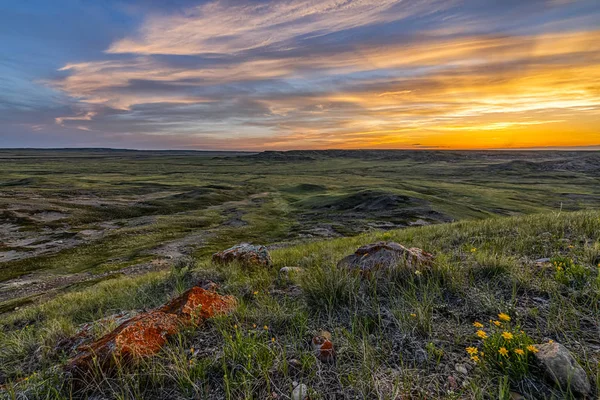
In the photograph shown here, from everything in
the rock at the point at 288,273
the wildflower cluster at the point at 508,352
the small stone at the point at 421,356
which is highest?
the wildflower cluster at the point at 508,352

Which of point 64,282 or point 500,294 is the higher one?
point 500,294

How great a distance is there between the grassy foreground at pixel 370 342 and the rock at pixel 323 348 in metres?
0.09

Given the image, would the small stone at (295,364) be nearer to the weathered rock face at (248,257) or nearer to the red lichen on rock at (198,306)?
the red lichen on rock at (198,306)

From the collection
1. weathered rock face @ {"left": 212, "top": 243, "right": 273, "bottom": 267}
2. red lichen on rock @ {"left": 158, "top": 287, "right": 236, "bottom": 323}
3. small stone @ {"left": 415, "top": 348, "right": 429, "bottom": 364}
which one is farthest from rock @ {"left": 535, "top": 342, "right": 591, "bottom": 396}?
weathered rock face @ {"left": 212, "top": 243, "right": 273, "bottom": 267}

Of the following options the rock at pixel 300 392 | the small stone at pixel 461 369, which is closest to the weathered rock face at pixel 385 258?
the small stone at pixel 461 369

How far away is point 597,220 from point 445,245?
140 inches

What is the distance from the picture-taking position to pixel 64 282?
2330 centimetres

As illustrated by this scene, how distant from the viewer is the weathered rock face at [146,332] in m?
3.44

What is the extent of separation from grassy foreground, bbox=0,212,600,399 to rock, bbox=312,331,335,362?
0.09 meters

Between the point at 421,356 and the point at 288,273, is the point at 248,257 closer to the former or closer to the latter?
the point at 288,273

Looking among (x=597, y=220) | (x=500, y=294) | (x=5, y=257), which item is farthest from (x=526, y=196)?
(x=5, y=257)

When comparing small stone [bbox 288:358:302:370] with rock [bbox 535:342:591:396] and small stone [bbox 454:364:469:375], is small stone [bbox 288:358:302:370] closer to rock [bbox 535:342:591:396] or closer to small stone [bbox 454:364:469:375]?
small stone [bbox 454:364:469:375]

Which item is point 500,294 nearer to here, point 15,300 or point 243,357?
point 243,357

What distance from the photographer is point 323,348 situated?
343 cm
